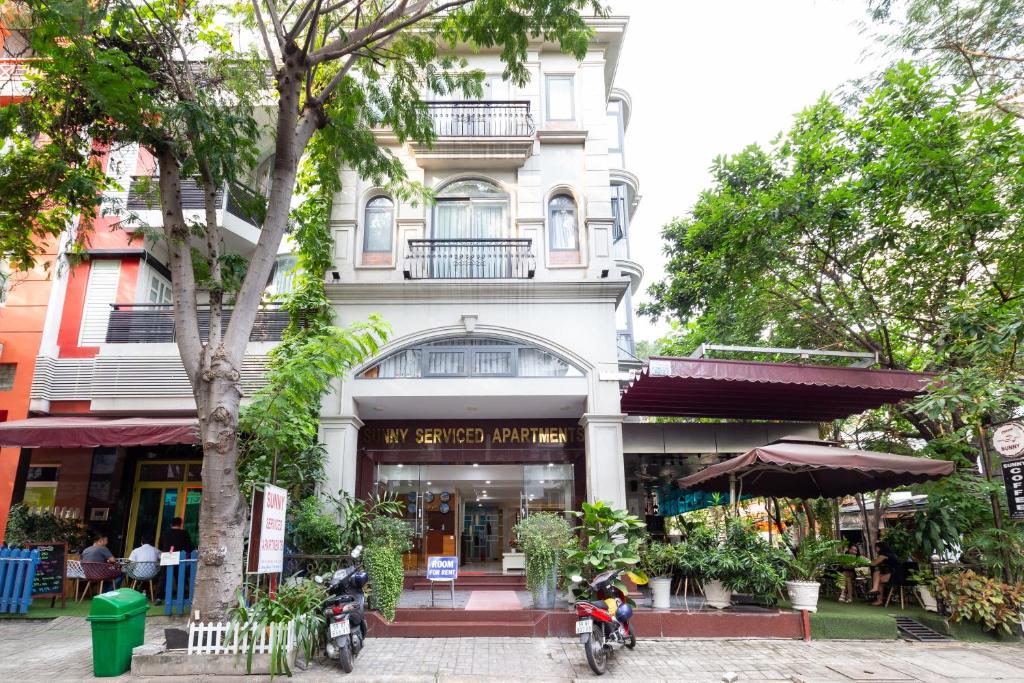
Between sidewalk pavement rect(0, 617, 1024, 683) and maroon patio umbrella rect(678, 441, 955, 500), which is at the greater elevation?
maroon patio umbrella rect(678, 441, 955, 500)

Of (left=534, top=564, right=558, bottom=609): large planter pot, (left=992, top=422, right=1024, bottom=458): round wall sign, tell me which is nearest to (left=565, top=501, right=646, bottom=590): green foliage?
(left=534, top=564, right=558, bottom=609): large planter pot

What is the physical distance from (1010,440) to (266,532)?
382 inches

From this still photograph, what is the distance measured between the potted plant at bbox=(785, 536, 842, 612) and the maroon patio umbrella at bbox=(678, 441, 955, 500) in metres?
1.15

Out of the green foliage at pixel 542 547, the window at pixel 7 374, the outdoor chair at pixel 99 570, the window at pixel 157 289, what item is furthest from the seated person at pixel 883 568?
the window at pixel 7 374

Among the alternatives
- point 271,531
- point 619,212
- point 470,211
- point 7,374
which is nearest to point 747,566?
point 271,531

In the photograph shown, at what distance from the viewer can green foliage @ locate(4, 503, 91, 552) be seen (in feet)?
35.2

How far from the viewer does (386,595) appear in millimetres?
8578

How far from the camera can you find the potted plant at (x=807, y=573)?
8.70m

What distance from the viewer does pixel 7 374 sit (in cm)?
1192

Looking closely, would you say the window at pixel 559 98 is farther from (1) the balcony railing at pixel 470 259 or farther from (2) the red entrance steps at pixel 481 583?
(2) the red entrance steps at pixel 481 583

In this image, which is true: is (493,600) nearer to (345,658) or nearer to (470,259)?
(345,658)

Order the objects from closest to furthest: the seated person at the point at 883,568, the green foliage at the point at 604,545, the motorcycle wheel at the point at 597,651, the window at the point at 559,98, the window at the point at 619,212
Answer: the motorcycle wheel at the point at 597,651
the green foliage at the point at 604,545
the seated person at the point at 883,568
the window at the point at 559,98
the window at the point at 619,212

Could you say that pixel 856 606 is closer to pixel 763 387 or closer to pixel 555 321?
pixel 763 387

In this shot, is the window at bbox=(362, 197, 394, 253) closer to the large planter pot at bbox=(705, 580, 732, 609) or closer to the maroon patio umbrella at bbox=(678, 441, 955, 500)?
the maroon patio umbrella at bbox=(678, 441, 955, 500)
